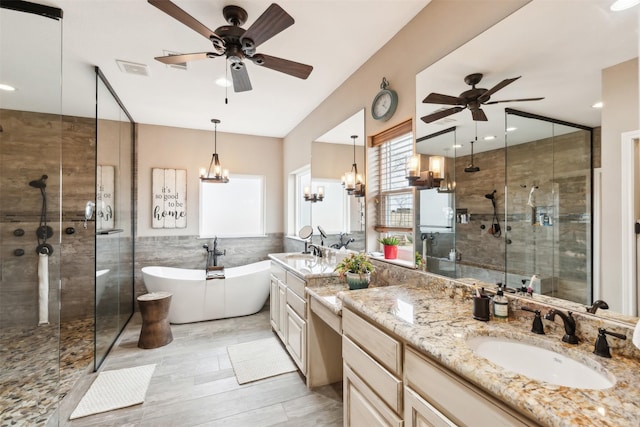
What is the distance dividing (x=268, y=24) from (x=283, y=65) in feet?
1.28

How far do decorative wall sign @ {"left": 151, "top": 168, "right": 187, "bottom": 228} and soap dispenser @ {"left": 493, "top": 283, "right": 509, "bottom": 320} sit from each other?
4446mm

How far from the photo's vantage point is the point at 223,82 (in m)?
3.02

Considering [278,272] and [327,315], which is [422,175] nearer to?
[327,315]

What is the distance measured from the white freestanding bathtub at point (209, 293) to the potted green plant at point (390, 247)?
91.7 inches

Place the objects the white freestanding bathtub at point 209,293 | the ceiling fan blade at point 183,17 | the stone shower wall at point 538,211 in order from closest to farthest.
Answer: the stone shower wall at point 538,211, the ceiling fan blade at point 183,17, the white freestanding bathtub at point 209,293

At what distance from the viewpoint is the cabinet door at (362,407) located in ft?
4.32

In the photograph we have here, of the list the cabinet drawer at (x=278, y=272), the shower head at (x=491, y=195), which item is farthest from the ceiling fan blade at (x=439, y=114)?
the cabinet drawer at (x=278, y=272)

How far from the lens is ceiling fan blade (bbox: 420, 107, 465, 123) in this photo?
172 centimetres

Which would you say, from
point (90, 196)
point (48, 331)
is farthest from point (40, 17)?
point (48, 331)

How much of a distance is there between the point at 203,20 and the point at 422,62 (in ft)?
5.33

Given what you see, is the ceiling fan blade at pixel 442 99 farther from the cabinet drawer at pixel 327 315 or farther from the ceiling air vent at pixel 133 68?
the ceiling air vent at pixel 133 68

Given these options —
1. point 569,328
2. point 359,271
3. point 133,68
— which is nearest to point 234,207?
point 133,68

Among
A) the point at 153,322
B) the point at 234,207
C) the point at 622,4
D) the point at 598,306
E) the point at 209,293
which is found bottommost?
the point at 153,322

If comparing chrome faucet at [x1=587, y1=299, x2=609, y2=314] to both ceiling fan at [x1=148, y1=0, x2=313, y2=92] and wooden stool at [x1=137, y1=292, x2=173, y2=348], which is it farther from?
wooden stool at [x1=137, y1=292, x2=173, y2=348]
